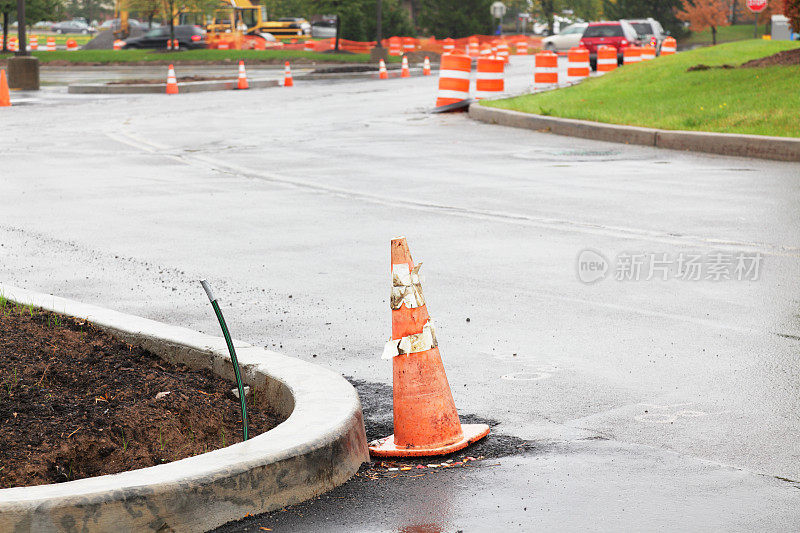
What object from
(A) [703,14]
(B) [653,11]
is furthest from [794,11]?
(B) [653,11]

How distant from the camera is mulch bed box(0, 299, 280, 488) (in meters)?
4.34

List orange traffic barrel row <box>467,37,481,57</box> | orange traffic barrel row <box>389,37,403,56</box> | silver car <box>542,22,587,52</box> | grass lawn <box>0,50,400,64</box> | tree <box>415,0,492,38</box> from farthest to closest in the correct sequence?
tree <box>415,0,492,38</box>, orange traffic barrel row <box>389,37,403,56</box>, silver car <box>542,22,587,52</box>, orange traffic barrel row <box>467,37,481,57</box>, grass lawn <box>0,50,400,64</box>

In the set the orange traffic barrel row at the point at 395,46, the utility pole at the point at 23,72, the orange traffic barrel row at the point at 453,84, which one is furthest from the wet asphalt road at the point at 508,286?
the orange traffic barrel row at the point at 395,46

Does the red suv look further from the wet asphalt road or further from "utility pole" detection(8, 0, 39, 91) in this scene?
the wet asphalt road

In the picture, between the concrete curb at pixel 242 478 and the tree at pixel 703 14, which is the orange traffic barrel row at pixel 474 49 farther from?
the concrete curb at pixel 242 478

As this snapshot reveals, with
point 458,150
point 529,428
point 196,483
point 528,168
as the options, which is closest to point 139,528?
point 196,483

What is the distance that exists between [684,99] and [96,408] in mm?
16128

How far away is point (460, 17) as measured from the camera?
6112 cm

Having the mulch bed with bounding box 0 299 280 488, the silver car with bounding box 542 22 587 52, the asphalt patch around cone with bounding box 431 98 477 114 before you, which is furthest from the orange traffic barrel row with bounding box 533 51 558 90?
the silver car with bounding box 542 22 587 52

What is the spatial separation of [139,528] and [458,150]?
42.6ft

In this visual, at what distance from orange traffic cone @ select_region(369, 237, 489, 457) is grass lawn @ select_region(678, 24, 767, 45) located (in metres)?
68.4

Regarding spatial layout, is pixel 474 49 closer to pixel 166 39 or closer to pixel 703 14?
pixel 166 39

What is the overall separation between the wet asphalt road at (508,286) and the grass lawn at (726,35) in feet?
187

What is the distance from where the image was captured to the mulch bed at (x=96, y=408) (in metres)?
4.34
